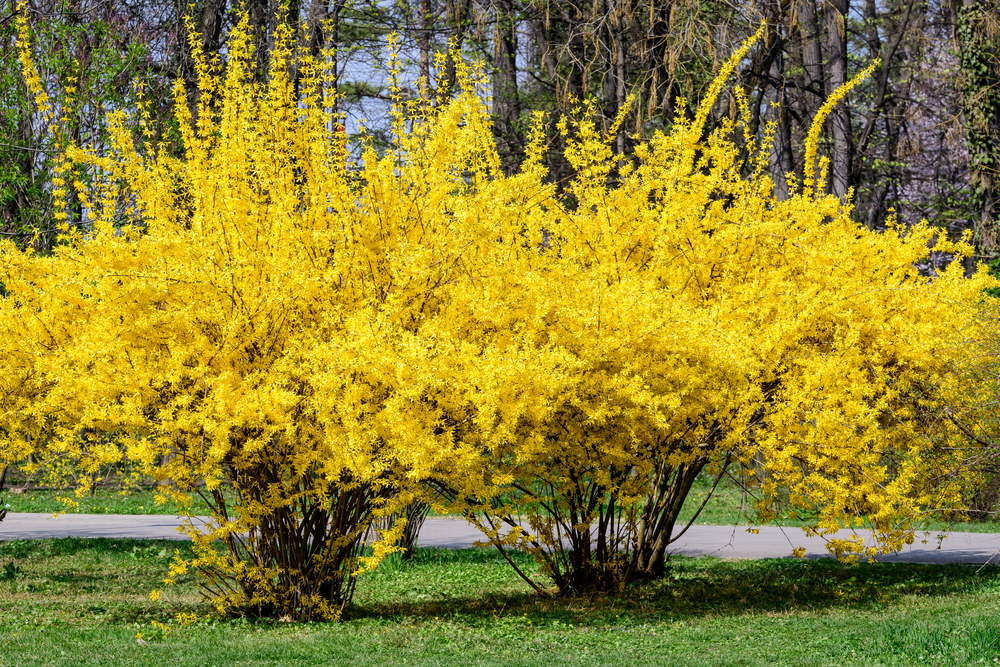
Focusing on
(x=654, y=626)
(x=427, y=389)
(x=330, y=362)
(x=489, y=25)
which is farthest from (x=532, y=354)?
(x=489, y=25)

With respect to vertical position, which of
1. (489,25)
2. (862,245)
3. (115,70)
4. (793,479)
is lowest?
(793,479)

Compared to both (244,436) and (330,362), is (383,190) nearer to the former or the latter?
(330,362)

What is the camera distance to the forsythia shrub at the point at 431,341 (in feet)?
19.2

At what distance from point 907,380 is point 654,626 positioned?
295 centimetres

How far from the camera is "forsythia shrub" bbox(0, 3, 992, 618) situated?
5859 millimetres

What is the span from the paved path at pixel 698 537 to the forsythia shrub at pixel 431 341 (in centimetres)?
300

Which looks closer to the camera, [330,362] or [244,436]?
[330,362]

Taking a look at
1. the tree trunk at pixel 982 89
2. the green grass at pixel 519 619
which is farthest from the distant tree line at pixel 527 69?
the green grass at pixel 519 619

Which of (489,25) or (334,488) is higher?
(489,25)

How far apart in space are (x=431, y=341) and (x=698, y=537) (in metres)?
7.50

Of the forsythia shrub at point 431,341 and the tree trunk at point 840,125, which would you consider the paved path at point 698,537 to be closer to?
the forsythia shrub at point 431,341

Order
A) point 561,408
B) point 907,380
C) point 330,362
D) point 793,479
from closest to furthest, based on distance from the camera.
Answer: point 330,362, point 561,408, point 793,479, point 907,380

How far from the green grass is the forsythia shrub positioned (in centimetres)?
51

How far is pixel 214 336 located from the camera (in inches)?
241
